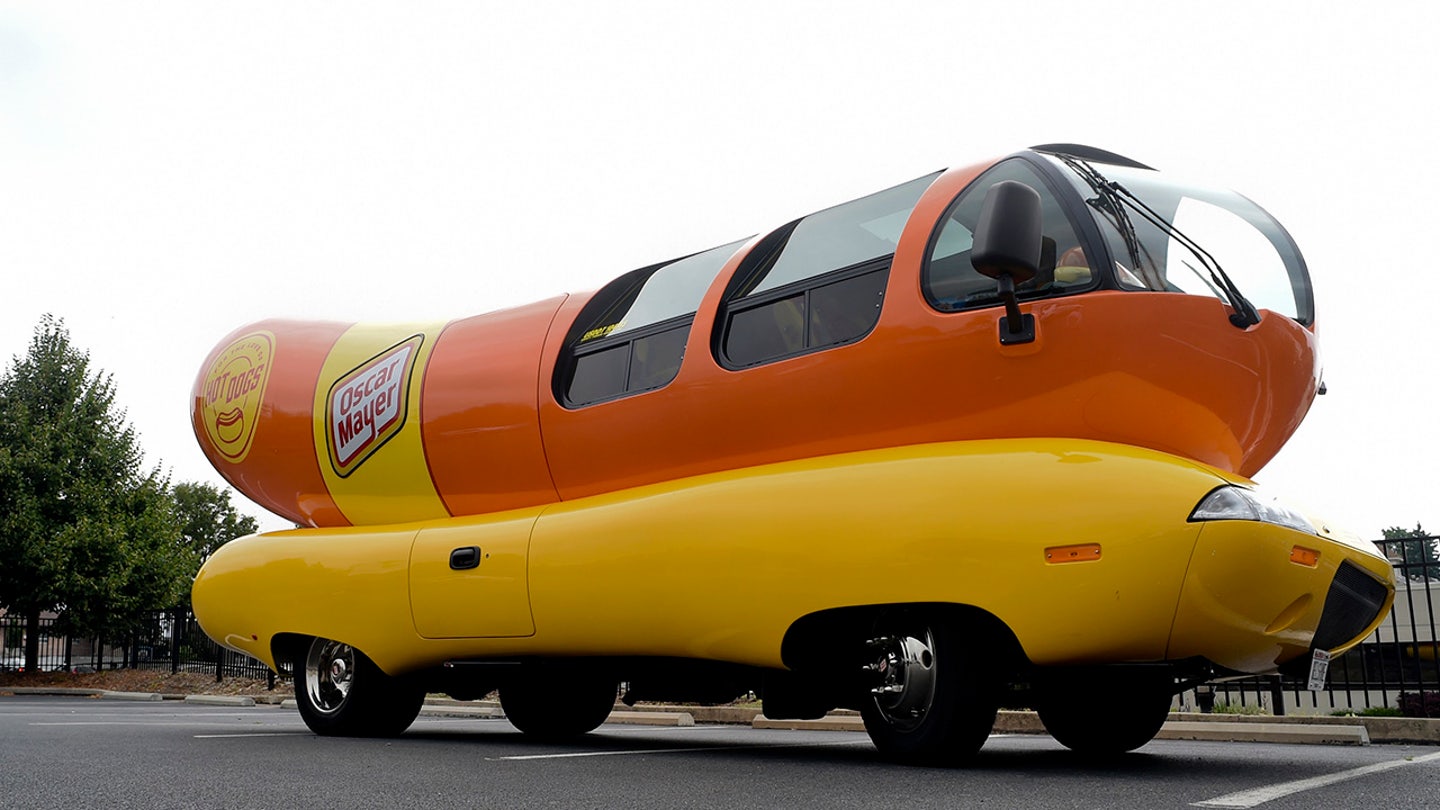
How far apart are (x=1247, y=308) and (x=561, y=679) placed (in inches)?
199

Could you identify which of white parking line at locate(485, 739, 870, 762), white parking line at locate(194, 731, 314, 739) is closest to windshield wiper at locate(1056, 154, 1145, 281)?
white parking line at locate(485, 739, 870, 762)

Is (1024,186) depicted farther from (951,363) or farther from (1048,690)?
(1048,690)

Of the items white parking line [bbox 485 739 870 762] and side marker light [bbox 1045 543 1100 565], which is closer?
side marker light [bbox 1045 543 1100 565]

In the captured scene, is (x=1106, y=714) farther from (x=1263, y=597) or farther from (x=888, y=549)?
(x=888, y=549)

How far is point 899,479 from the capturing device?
17.4 feet

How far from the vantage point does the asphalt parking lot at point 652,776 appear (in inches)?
156

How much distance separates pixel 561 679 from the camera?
26.5 ft

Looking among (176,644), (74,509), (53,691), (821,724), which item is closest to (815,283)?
(821,724)

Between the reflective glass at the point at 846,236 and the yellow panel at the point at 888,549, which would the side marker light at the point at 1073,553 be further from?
the reflective glass at the point at 846,236

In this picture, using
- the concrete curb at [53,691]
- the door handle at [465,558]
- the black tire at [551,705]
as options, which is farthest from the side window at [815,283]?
the concrete curb at [53,691]

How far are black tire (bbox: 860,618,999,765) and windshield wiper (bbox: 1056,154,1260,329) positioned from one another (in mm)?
1905

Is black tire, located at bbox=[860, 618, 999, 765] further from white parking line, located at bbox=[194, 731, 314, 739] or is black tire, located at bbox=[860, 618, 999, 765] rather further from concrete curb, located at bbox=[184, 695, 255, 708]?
concrete curb, located at bbox=[184, 695, 255, 708]

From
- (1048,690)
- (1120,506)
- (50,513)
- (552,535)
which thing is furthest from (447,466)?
(50,513)

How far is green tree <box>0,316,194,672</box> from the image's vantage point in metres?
22.6
